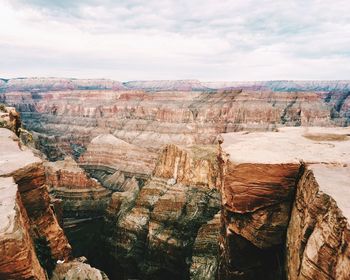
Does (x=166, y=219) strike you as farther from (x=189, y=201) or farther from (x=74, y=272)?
(x=74, y=272)

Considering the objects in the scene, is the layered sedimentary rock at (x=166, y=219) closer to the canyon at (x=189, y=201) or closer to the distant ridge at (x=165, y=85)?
the canyon at (x=189, y=201)

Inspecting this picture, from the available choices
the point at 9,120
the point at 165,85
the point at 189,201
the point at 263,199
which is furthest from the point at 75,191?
the point at 165,85

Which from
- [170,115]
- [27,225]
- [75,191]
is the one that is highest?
[27,225]

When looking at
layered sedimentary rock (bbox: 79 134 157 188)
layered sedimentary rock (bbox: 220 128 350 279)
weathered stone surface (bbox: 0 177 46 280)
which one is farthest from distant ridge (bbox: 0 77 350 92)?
weathered stone surface (bbox: 0 177 46 280)

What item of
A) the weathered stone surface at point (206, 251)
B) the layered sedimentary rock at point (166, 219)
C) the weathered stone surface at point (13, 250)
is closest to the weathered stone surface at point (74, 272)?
the weathered stone surface at point (13, 250)

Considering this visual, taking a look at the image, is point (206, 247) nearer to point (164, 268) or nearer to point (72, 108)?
point (164, 268)
